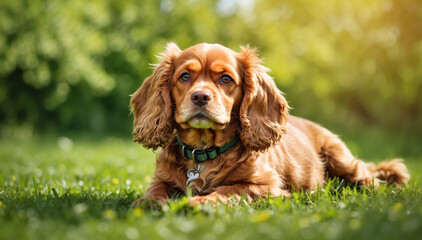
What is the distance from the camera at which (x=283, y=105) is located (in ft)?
13.5

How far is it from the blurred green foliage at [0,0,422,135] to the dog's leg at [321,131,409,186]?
9.73 m

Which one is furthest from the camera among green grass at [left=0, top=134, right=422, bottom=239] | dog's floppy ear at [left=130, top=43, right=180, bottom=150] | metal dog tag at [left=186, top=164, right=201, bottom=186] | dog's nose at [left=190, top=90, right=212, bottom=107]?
dog's floppy ear at [left=130, top=43, right=180, bottom=150]

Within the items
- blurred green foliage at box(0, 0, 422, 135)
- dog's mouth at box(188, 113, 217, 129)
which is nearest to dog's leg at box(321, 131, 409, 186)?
dog's mouth at box(188, 113, 217, 129)

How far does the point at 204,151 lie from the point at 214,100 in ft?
1.64

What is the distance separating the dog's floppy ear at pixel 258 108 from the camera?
12.7ft

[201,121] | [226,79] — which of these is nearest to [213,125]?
[201,121]

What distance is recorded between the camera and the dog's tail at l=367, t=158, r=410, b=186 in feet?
16.3

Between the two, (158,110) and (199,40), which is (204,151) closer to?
(158,110)

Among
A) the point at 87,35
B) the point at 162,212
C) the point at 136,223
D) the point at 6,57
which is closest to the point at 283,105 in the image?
the point at 162,212

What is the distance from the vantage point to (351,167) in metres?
4.79

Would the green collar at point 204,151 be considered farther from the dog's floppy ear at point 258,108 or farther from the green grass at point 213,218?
the green grass at point 213,218

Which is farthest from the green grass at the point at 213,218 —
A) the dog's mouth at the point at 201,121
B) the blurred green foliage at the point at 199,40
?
the blurred green foliage at the point at 199,40

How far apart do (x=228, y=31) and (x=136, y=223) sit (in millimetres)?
21497

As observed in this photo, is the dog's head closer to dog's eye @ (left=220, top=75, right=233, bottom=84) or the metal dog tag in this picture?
dog's eye @ (left=220, top=75, right=233, bottom=84)
